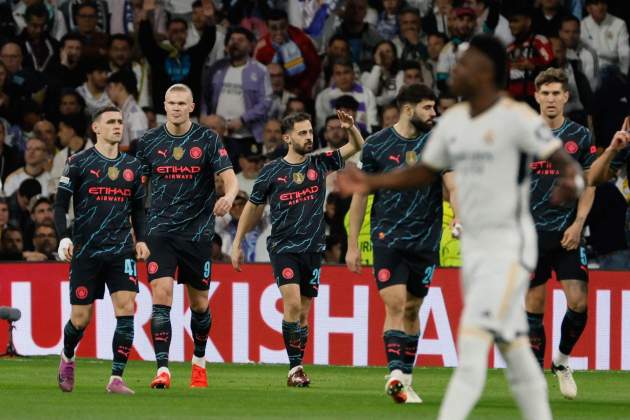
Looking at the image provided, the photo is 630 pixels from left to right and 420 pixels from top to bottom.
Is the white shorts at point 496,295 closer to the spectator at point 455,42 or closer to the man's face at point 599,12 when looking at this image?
the spectator at point 455,42

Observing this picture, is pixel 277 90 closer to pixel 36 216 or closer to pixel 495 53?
pixel 36 216

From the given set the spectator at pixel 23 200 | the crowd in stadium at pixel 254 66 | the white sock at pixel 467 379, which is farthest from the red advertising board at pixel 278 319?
the white sock at pixel 467 379

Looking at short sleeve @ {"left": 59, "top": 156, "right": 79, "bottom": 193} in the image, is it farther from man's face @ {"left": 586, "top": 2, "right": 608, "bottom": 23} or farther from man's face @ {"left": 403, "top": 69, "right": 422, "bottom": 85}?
man's face @ {"left": 586, "top": 2, "right": 608, "bottom": 23}

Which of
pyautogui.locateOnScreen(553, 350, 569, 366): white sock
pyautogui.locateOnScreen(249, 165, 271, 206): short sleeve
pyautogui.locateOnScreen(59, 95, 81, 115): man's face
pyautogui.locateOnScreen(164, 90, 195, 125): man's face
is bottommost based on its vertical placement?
pyautogui.locateOnScreen(553, 350, 569, 366): white sock

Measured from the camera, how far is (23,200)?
19.6 m

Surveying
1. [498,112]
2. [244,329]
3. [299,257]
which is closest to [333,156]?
[299,257]

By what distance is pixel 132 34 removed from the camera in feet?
70.7

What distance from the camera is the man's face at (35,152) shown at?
65.1 ft

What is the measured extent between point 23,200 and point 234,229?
2.83m

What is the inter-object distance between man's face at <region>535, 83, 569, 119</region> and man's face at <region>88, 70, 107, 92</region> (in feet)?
32.1

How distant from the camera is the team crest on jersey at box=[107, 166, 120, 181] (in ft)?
41.5

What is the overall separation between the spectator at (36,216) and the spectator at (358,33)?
15.8 feet

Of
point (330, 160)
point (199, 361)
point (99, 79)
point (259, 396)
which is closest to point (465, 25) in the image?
point (99, 79)

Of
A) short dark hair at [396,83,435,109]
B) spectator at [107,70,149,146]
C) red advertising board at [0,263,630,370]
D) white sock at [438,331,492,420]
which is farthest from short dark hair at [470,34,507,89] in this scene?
spectator at [107,70,149,146]
